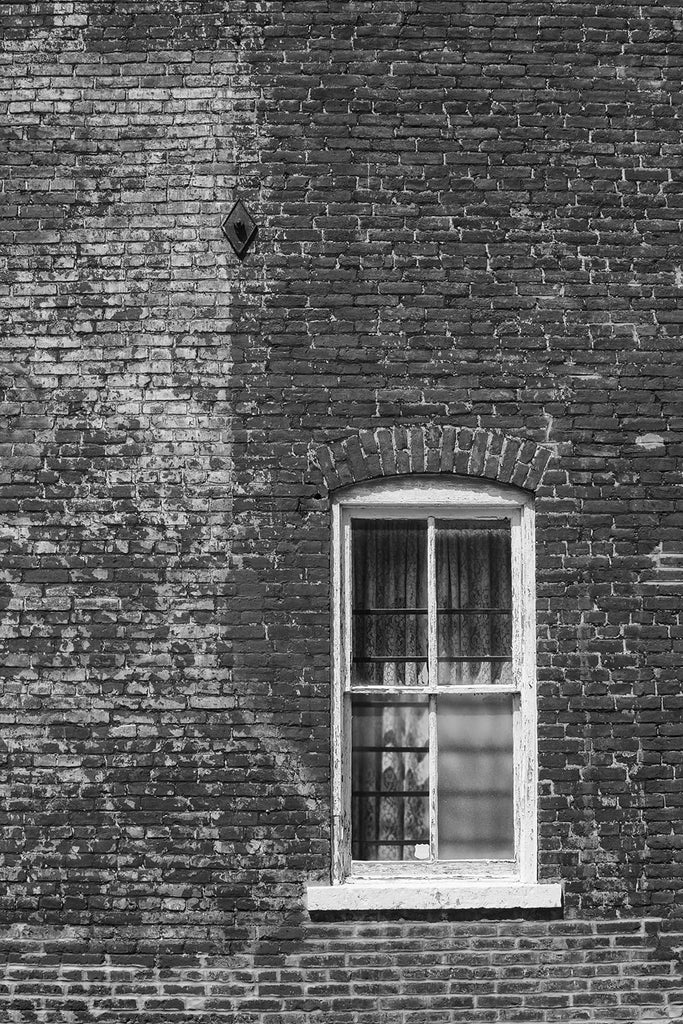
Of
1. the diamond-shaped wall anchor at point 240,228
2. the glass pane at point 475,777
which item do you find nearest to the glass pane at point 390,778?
the glass pane at point 475,777

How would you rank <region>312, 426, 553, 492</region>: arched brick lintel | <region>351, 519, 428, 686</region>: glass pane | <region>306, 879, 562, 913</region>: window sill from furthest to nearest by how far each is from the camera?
<region>351, 519, 428, 686</region>: glass pane → <region>312, 426, 553, 492</region>: arched brick lintel → <region>306, 879, 562, 913</region>: window sill

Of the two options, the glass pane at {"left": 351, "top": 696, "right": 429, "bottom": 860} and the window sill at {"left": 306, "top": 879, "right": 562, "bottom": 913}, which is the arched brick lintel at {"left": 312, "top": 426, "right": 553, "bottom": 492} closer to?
the glass pane at {"left": 351, "top": 696, "right": 429, "bottom": 860}

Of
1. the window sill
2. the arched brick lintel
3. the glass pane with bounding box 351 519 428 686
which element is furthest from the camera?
the glass pane with bounding box 351 519 428 686

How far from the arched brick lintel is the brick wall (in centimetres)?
4

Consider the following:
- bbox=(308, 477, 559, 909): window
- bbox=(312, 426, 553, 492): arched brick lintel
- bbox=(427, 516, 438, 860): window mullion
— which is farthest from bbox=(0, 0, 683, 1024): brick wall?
bbox=(427, 516, 438, 860): window mullion

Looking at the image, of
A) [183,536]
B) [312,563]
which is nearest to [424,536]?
[312,563]

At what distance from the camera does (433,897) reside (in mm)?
5801

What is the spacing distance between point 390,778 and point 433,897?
0.69 meters

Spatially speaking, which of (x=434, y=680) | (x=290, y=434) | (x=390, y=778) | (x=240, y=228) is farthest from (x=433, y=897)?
(x=240, y=228)

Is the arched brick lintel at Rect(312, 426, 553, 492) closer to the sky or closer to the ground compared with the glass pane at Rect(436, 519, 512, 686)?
closer to the sky

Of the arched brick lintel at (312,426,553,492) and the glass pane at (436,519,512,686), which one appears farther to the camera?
the glass pane at (436,519,512,686)

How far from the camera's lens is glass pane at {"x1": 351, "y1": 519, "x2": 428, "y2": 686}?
20.3 feet

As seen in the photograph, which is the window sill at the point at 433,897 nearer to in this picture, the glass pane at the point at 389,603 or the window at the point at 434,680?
the window at the point at 434,680

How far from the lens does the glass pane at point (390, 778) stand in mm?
6109
